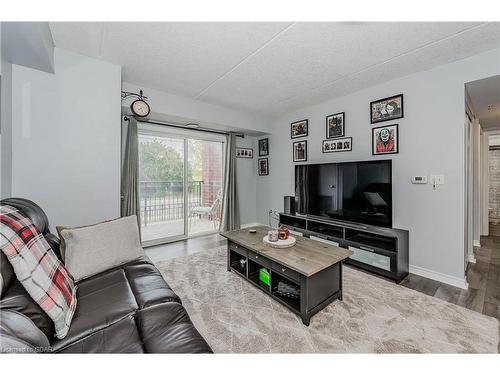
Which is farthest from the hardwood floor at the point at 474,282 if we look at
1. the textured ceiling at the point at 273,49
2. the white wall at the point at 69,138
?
the textured ceiling at the point at 273,49

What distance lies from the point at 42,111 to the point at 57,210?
3.15 ft

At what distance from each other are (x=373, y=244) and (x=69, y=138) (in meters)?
3.52

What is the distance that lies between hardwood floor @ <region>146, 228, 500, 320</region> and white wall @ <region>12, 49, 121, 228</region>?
A: 1228mm

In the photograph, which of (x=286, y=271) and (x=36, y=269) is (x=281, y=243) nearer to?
(x=286, y=271)

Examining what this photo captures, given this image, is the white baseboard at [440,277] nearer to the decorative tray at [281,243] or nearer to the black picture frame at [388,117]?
the decorative tray at [281,243]

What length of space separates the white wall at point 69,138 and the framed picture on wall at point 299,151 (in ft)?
9.19

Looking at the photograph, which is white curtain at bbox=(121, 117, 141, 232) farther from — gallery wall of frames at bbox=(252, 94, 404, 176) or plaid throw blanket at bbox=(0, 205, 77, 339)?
gallery wall of frames at bbox=(252, 94, 404, 176)

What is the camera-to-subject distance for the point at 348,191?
9.57ft

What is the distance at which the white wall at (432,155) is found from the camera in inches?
88.0

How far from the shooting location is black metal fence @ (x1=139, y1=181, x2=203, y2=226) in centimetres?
369

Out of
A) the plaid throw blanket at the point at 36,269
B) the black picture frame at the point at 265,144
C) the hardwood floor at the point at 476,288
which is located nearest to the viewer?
the plaid throw blanket at the point at 36,269

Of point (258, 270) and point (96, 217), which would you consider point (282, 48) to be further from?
point (96, 217)
